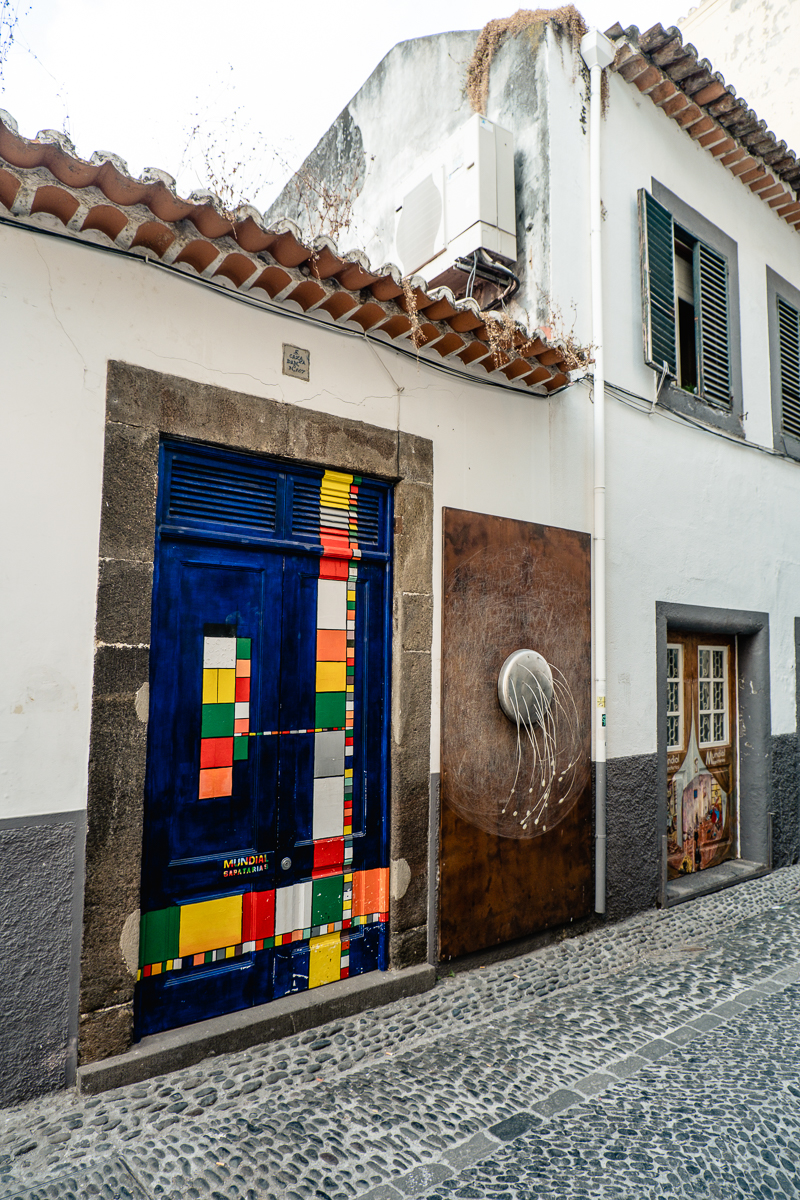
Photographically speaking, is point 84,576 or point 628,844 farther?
point 628,844

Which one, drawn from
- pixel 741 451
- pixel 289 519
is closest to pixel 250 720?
pixel 289 519

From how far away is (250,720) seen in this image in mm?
3580

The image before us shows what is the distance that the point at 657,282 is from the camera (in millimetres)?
5785

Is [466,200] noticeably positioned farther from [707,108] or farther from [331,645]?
[331,645]

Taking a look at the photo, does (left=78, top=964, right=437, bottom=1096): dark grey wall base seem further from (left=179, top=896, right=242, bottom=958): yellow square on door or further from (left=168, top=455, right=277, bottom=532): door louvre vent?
(left=168, top=455, right=277, bottom=532): door louvre vent

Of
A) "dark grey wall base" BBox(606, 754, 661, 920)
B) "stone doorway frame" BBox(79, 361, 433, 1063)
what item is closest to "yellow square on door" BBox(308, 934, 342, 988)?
"stone doorway frame" BBox(79, 361, 433, 1063)

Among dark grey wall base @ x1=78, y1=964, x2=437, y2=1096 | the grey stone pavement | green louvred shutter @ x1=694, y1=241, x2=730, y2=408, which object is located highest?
green louvred shutter @ x1=694, y1=241, x2=730, y2=408

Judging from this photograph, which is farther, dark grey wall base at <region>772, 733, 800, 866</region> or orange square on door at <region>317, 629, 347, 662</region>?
dark grey wall base at <region>772, 733, 800, 866</region>

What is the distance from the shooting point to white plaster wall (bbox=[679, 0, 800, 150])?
29.3ft

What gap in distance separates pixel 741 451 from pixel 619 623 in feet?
8.18

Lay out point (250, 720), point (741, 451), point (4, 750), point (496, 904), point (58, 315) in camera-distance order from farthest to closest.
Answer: point (741, 451)
point (496, 904)
point (250, 720)
point (58, 315)
point (4, 750)

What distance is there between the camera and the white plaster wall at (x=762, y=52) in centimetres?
894

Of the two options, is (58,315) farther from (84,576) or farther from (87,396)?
(84,576)

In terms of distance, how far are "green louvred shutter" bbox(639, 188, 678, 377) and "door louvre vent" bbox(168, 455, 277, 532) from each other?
11.5 ft
